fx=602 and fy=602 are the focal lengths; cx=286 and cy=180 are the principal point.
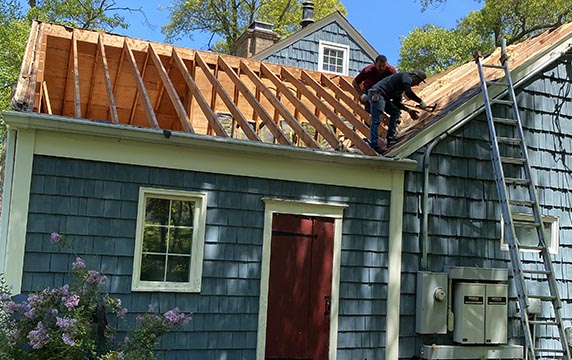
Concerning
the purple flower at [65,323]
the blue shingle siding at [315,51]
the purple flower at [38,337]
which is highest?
the blue shingle siding at [315,51]

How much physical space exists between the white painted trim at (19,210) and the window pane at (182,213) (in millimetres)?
1527

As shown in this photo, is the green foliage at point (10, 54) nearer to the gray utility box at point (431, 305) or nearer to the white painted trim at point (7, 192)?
the white painted trim at point (7, 192)

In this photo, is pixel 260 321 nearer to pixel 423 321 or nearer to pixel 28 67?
pixel 423 321

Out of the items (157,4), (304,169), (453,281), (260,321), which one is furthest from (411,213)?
(157,4)

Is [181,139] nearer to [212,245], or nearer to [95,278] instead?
[212,245]

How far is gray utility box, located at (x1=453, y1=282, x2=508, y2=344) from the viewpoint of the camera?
7.61 metres

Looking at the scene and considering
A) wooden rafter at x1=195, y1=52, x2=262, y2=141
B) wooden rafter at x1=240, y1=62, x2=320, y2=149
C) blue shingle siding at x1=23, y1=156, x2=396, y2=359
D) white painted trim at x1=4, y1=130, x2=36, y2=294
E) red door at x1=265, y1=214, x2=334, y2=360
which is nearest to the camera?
white painted trim at x1=4, y1=130, x2=36, y2=294

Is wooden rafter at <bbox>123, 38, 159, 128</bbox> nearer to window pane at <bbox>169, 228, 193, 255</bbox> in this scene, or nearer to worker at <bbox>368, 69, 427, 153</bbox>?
window pane at <bbox>169, 228, 193, 255</bbox>

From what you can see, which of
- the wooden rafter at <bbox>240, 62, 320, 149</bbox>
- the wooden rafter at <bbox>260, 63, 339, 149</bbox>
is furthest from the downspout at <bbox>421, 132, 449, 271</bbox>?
the wooden rafter at <bbox>240, 62, 320, 149</bbox>

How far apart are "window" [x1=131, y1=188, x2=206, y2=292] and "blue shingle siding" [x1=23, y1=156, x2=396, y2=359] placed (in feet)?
0.29

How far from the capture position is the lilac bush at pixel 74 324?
5402 mm

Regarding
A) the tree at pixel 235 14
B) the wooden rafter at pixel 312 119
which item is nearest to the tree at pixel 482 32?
the tree at pixel 235 14

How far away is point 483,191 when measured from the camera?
8.16 meters

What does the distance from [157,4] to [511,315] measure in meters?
29.3
